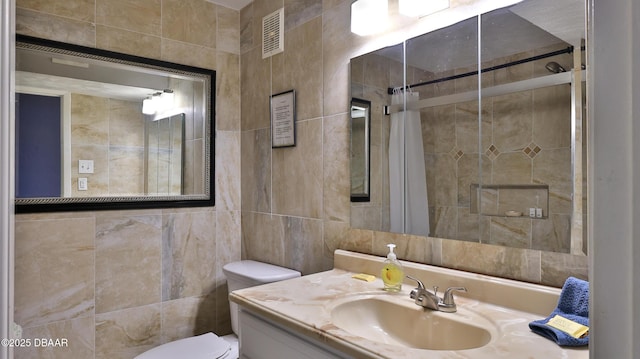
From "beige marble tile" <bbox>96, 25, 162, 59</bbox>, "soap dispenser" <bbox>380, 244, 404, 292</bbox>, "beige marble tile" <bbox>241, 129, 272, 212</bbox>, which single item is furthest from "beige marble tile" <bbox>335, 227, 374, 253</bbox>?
"beige marble tile" <bbox>96, 25, 162, 59</bbox>

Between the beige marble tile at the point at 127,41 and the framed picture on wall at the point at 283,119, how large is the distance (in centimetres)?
71

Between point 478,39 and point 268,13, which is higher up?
point 268,13

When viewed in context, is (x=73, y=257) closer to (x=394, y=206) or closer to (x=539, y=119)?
(x=394, y=206)

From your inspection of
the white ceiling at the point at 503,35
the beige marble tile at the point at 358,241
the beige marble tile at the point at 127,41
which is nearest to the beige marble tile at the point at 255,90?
the beige marble tile at the point at 127,41

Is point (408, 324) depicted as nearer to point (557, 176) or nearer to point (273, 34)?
point (557, 176)

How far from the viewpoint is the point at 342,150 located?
1.73 m

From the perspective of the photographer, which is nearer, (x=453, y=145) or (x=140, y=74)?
(x=453, y=145)

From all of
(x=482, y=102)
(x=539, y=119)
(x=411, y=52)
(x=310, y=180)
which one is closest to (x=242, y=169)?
(x=310, y=180)

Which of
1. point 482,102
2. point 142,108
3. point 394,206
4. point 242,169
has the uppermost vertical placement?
point 142,108

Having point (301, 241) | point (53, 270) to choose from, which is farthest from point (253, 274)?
point (53, 270)

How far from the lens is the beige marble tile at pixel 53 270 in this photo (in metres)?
1.71

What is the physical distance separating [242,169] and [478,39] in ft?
5.21

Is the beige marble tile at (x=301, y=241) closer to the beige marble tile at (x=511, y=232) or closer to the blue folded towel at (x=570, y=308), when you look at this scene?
the beige marble tile at (x=511, y=232)

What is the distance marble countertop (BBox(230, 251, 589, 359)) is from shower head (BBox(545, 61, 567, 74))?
62 centimetres
